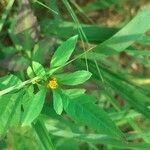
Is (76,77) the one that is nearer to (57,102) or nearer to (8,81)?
(57,102)

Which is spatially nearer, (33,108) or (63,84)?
(33,108)

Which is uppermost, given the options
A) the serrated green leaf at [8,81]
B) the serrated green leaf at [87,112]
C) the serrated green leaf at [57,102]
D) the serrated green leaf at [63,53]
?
the serrated green leaf at [63,53]

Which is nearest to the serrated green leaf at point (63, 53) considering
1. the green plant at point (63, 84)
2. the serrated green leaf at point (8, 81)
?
the green plant at point (63, 84)

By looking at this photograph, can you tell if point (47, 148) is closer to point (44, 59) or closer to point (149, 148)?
point (44, 59)

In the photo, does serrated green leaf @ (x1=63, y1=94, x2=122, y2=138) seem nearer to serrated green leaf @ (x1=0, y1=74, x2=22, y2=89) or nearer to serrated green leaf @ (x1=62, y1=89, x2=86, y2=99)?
serrated green leaf @ (x1=62, y1=89, x2=86, y2=99)

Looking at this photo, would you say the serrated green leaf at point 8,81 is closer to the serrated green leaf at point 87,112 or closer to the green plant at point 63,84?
the green plant at point 63,84

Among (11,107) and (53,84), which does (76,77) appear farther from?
(11,107)

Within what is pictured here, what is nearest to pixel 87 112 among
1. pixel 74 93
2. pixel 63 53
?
pixel 74 93

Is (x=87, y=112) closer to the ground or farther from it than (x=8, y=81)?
closer to the ground
